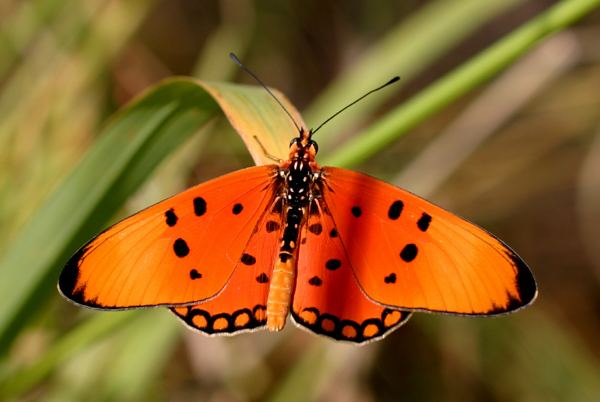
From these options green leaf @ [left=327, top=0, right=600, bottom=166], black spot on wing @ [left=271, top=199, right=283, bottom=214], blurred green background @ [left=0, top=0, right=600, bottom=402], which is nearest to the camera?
green leaf @ [left=327, top=0, right=600, bottom=166]

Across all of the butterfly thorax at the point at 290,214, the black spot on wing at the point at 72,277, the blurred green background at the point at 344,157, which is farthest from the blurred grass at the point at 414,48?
the black spot on wing at the point at 72,277

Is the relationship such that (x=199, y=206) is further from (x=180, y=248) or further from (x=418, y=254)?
(x=418, y=254)

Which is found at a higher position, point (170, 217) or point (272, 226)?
point (170, 217)

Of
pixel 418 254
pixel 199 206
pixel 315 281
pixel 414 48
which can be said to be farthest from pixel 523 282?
pixel 414 48

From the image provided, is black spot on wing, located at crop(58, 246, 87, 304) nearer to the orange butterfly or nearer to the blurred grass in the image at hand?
the orange butterfly

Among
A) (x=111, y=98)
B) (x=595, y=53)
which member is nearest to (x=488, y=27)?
(x=595, y=53)

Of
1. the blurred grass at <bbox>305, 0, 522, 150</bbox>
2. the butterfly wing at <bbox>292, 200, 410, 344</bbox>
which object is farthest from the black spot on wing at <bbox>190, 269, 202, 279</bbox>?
the blurred grass at <bbox>305, 0, 522, 150</bbox>
